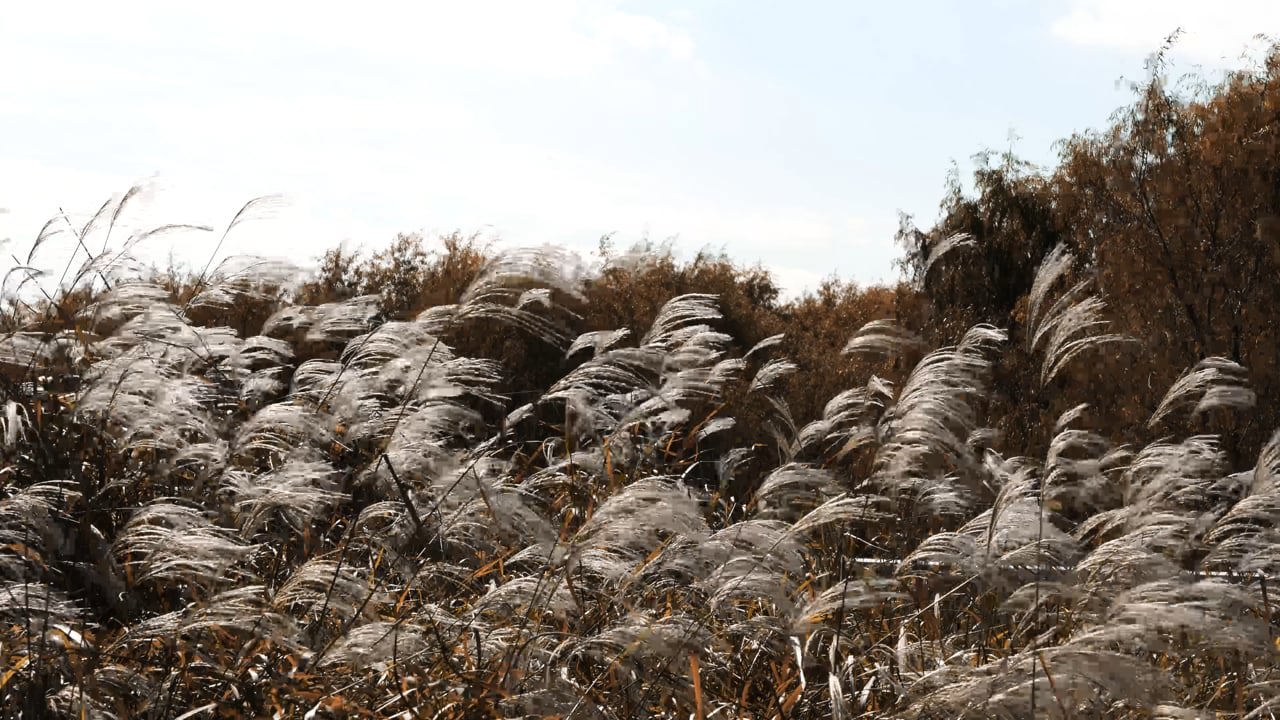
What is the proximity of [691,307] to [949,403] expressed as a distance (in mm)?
994

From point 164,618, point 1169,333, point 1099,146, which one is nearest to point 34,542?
point 164,618

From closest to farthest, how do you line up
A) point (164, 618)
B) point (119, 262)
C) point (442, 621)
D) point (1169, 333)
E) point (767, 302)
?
point (164, 618)
point (442, 621)
point (119, 262)
point (1169, 333)
point (767, 302)

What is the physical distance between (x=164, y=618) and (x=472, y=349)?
11.0 m

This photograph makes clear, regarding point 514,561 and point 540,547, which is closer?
point 540,547

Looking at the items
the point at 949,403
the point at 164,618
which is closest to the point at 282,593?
the point at 164,618

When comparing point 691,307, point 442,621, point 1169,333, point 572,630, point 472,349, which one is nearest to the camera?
point 442,621

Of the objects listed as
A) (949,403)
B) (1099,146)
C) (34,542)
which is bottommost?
(34,542)

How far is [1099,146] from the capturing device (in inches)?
488

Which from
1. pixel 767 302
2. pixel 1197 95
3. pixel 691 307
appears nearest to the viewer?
pixel 691 307

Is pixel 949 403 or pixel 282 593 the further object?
pixel 949 403

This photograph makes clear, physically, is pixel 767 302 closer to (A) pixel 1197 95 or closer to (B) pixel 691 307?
(A) pixel 1197 95

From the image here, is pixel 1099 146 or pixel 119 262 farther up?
pixel 1099 146

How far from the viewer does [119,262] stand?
4.95m

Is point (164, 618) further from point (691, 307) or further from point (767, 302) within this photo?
point (767, 302)
